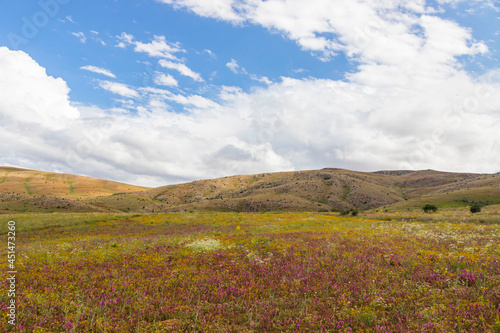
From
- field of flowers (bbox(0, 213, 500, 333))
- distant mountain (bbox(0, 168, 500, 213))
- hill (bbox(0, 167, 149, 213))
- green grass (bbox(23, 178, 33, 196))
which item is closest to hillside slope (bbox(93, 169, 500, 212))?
distant mountain (bbox(0, 168, 500, 213))

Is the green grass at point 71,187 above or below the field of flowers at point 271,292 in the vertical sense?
above

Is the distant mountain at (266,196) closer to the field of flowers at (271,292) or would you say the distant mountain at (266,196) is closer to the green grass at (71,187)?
the green grass at (71,187)

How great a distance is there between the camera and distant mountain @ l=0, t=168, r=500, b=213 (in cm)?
7900

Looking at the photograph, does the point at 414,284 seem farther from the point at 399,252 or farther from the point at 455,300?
the point at 399,252

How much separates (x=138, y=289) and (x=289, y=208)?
3552 inches

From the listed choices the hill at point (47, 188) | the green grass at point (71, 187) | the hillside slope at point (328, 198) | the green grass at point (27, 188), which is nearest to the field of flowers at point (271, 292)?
the hillside slope at point (328, 198)

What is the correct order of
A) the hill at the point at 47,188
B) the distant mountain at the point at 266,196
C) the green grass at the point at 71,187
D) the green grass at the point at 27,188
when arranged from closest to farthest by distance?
1. the distant mountain at the point at 266,196
2. the hill at the point at 47,188
3. the green grass at the point at 27,188
4. the green grass at the point at 71,187

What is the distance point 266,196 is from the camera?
11538 cm

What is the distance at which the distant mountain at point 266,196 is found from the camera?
79000 millimetres

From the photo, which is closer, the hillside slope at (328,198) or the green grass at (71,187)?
the hillside slope at (328,198)

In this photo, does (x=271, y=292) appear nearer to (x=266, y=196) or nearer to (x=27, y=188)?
(x=266, y=196)

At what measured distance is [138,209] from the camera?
380 ft

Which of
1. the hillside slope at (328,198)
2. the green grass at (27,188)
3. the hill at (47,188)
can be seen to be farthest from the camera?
the green grass at (27,188)

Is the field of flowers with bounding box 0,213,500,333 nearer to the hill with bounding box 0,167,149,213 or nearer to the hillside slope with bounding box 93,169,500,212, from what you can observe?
the hillside slope with bounding box 93,169,500,212
